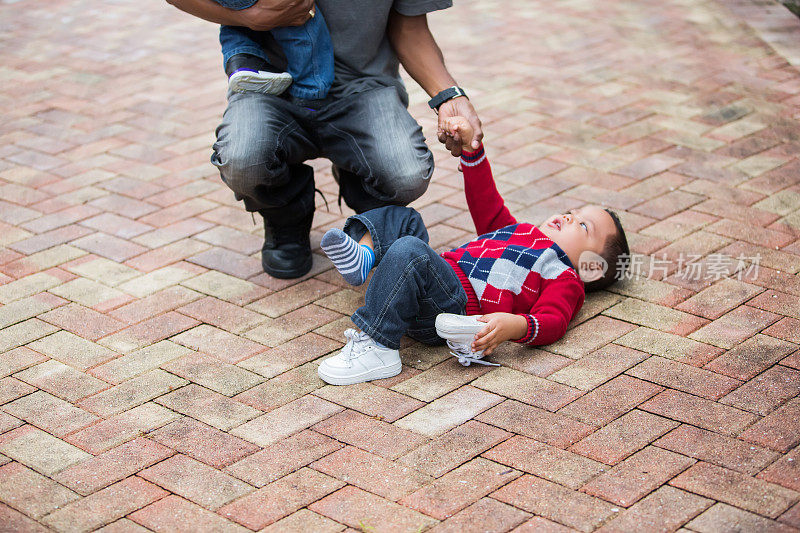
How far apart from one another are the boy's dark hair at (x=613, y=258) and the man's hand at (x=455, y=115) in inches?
23.1

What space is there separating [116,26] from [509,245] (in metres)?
4.93

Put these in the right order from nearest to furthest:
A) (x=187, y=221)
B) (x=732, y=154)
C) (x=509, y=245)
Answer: (x=509, y=245), (x=187, y=221), (x=732, y=154)

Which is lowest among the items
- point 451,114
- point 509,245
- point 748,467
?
point 748,467

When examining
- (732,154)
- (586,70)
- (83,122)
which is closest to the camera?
(732,154)

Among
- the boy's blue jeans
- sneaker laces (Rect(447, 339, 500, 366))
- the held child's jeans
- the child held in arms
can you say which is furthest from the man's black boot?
sneaker laces (Rect(447, 339, 500, 366))

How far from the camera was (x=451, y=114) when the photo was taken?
327cm

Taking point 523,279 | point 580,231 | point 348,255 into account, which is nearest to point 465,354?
point 523,279

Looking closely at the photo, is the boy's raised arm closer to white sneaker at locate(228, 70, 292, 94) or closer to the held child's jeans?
the held child's jeans

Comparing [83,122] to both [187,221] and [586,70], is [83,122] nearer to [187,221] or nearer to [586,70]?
[187,221]

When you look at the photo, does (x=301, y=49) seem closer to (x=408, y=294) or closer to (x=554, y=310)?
(x=408, y=294)

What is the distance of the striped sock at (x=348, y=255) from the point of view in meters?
2.85

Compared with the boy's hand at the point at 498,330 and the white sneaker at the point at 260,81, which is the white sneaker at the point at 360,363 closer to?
the boy's hand at the point at 498,330

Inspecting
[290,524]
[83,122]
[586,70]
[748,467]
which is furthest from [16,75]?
[748,467]

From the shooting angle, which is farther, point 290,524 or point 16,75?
point 16,75
